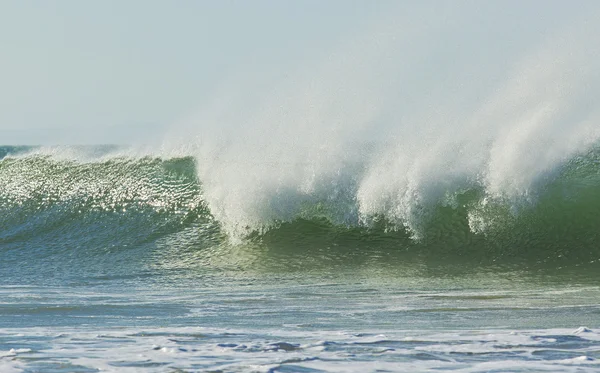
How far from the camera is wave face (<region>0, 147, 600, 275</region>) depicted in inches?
413

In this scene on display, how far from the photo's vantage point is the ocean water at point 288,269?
17.6 feet

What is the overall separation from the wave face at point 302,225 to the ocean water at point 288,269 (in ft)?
0.09

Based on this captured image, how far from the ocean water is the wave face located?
0.09 ft

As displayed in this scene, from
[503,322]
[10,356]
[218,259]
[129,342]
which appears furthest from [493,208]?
[10,356]

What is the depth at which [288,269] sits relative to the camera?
10250 millimetres

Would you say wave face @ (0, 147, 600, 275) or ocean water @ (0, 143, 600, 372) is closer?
ocean water @ (0, 143, 600, 372)

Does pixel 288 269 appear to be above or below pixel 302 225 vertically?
below

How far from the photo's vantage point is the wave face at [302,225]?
10.5 meters

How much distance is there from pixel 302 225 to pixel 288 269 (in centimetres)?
157

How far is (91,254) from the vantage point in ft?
39.1

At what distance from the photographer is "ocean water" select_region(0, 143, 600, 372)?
536 cm

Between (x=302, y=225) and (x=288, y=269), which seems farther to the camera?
(x=302, y=225)

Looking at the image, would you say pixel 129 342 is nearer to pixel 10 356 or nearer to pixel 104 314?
pixel 10 356

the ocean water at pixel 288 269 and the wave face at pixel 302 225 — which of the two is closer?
the ocean water at pixel 288 269
